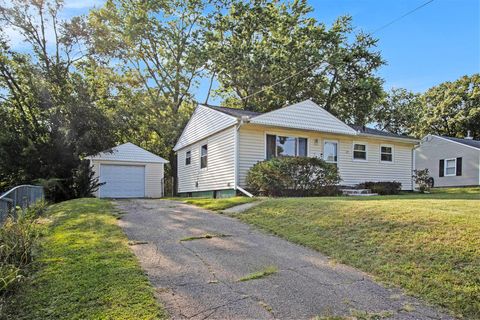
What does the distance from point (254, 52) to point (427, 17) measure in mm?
15446

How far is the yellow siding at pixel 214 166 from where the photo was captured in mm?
13789

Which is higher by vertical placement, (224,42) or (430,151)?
(224,42)

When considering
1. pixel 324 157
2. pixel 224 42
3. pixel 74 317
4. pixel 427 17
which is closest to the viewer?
pixel 74 317

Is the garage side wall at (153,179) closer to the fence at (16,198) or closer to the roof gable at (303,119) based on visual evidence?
the fence at (16,198)

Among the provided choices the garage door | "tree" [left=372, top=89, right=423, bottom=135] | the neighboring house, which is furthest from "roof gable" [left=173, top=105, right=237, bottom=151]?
"tree" [left=372, top=89, right=423, bottom=135]

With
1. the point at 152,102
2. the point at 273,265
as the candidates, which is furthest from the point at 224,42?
the point at 273,265

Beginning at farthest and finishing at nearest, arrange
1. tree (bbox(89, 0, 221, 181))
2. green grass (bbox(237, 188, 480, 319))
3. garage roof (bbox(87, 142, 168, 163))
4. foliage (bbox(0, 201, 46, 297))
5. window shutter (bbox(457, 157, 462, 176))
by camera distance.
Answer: tree (bbox(89, 0, 221, 181)) < window shutter (bbox(457, 157, 462, 176)) < garage roof (bbox(87, 142, 168, 163)) < green grass (bbox(237, 188, 480, 319)) < foliage (bbox(0, 201, 46, 297))

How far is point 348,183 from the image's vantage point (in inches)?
624

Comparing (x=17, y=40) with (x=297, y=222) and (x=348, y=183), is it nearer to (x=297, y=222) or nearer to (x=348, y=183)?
(x=348, y=183)

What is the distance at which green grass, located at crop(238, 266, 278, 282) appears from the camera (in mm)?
4137

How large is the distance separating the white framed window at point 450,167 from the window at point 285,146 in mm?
15250

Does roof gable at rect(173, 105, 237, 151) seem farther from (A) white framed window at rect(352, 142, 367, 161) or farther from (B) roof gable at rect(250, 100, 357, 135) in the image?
(A) white framed window at rect(352, 142, 367, 161)

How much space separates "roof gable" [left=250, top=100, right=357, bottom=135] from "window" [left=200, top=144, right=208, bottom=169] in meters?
3.90

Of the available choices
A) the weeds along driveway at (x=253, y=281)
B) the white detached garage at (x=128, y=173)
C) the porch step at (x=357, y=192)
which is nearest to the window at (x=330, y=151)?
the porch step at (x=357, y=192)
